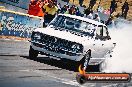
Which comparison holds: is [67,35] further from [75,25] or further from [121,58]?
[121,58]

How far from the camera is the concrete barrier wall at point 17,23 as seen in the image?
1803 cm

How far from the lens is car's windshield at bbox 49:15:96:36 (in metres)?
12.5

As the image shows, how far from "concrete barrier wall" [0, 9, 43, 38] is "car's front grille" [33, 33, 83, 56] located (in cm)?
645

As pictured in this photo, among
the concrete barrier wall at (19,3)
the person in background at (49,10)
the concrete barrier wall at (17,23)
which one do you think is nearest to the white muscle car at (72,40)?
the concrete barrier wall at (17,23)

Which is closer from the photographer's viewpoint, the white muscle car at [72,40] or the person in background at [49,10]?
the white muscle car at [72,40]

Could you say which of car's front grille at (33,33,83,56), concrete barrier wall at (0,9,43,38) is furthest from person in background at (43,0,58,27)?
car's front grille at (33,33,83,56)

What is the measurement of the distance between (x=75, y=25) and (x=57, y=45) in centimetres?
136

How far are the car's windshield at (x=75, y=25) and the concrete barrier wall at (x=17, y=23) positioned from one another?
18.2 ft

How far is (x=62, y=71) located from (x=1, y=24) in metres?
7.44

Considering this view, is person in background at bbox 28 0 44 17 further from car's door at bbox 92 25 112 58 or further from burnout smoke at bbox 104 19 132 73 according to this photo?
car's door at bbox 92 25 112 58

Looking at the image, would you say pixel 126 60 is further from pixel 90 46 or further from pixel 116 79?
pixel 116 79

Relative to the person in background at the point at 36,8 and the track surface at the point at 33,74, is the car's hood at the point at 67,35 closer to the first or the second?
the track surface at the point at 33,74

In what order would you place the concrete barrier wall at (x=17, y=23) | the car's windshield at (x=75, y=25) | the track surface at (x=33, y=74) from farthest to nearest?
the concrete barrier wall at (x=17, y=23), the car's windshield at (x=75, y=25), the track surface at (x=33, y=74)

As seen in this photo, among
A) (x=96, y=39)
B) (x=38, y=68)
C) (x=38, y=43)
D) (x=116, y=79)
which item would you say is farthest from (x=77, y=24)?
(x=116, y=79)
